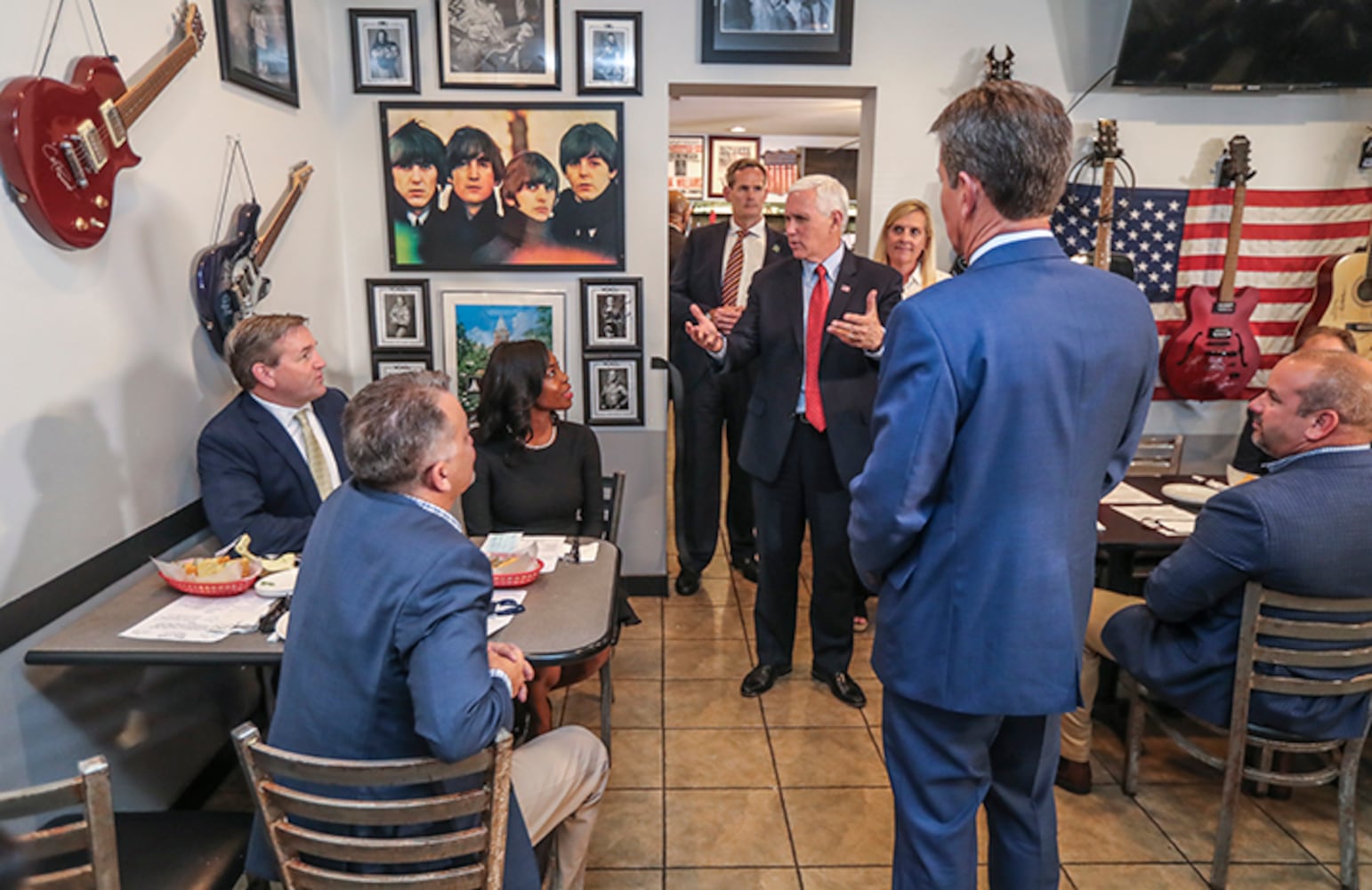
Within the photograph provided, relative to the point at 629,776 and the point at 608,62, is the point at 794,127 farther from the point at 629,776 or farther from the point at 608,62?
the point at 629,776

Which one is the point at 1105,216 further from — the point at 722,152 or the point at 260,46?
the point at 722,152

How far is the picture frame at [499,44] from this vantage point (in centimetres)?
345

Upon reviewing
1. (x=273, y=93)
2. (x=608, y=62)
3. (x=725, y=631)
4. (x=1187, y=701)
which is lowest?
(x=725, y=631)

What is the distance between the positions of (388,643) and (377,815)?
245 millimetres

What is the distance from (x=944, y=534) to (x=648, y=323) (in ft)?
7.89

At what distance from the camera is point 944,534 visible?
1541mm

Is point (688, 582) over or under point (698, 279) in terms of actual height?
under

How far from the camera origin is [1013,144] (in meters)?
1.42

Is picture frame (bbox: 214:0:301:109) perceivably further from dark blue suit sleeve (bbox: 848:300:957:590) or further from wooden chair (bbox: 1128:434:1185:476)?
wooden chair (bbox: 1128:434:1185:476)

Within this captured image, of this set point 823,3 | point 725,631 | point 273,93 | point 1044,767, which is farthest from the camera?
point 725,631

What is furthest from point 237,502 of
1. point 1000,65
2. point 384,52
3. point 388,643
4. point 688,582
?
point 1000,65

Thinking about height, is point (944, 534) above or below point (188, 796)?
above

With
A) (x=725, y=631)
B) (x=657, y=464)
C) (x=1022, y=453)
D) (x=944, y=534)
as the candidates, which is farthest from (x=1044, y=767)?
(x=657, y=464)

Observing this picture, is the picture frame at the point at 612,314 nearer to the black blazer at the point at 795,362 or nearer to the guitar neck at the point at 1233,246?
the black blazer at the point at 795,362
